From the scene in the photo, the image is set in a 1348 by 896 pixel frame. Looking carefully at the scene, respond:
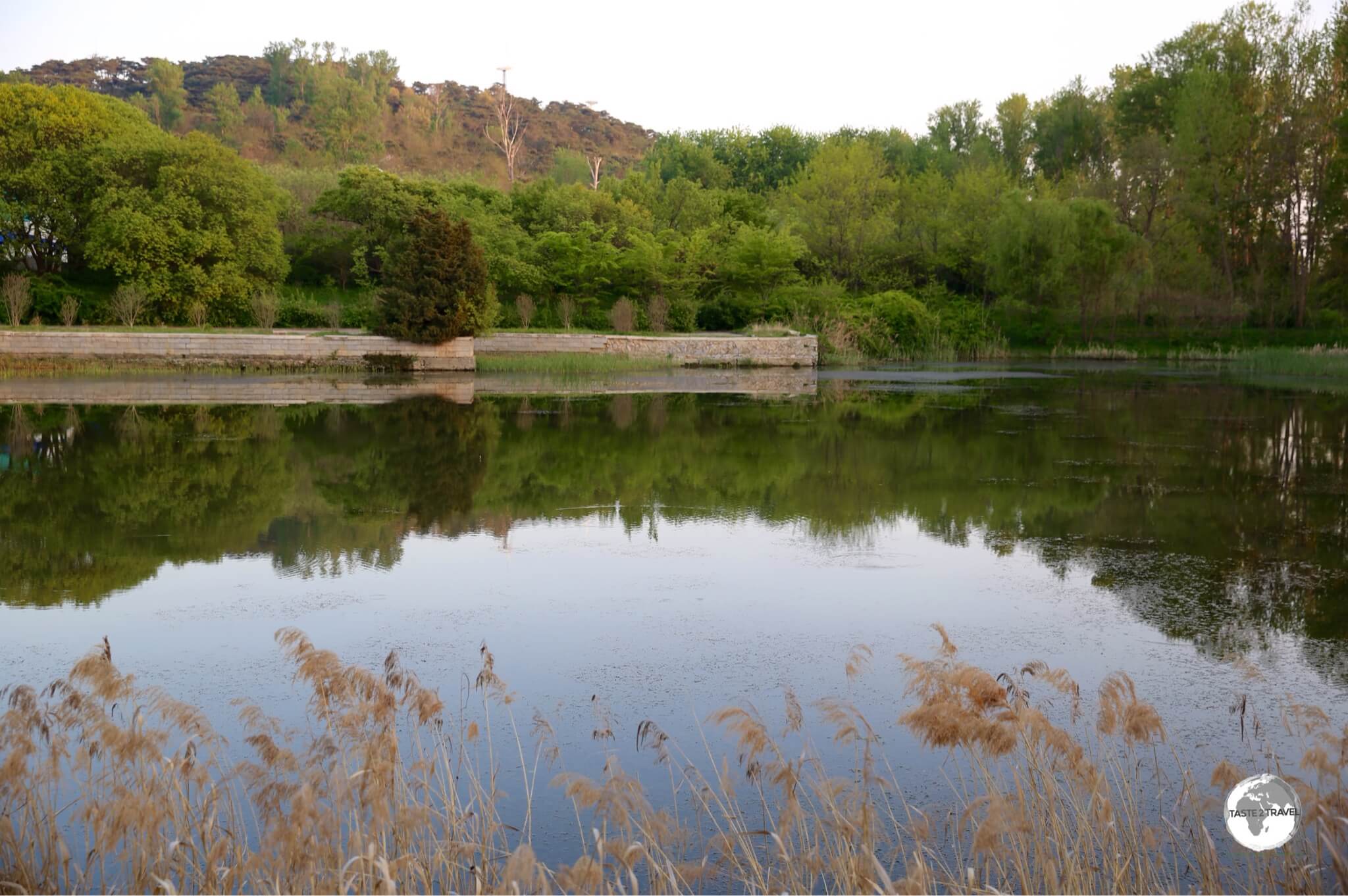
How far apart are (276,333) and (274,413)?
13864 mm

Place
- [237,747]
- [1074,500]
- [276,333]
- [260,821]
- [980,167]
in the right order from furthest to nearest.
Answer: [980,167] → [276,333] → [1074,500] → [237,747] → [260,821]

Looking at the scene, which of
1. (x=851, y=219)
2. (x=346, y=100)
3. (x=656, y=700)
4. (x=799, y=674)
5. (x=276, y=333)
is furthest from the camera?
(x=346, y=100)

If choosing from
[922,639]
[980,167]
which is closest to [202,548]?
[922,639]

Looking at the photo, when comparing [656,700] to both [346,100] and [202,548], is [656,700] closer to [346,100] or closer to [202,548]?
[202,548]

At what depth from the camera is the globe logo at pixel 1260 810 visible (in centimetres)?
370

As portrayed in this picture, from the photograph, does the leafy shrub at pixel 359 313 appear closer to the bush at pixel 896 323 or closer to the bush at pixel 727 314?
the bush at pixel 727 314

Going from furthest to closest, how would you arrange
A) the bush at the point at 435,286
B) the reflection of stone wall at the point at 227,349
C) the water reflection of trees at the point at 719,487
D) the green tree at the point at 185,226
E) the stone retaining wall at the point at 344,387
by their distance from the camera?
the green tree at the point at 185,226 → the bush at the point at 435,286 → the reflection of stone wall at the point at 227,349 → the stone retaining wall at the point at 344,387 → the water reflection of trees at the point at 719,487

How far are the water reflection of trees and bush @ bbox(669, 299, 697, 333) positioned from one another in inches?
853

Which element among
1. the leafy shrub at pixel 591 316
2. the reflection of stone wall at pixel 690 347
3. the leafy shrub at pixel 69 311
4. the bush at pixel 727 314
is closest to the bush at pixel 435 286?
the reflection of stone wall at pixel 690 347

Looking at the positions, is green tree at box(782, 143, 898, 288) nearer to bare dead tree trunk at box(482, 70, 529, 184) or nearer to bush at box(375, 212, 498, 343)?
bush at box(375, 212, 498, 343)

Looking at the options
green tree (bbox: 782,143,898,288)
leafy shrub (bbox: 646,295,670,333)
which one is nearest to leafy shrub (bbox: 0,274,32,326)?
leafy shrub (bbox: 646,295,670,333)

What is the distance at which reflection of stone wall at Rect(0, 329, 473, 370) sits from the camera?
1142 inches

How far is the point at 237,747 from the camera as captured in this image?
457cm

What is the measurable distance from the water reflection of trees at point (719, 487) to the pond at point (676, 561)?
0.18ft
